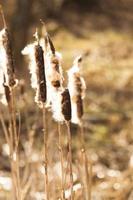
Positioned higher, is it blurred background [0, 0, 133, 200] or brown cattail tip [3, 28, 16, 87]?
blurred background [0, 0, 133, 200]

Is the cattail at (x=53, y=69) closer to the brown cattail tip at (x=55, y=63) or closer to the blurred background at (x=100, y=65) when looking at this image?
the brown cattail tip at (x=55, y=63)

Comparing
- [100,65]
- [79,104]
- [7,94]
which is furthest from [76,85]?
[100,65]

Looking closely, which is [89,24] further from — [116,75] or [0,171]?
[0,171]

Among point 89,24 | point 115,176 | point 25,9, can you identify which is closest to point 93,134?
point 115,176

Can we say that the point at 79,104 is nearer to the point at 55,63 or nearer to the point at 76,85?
the point at 76,85

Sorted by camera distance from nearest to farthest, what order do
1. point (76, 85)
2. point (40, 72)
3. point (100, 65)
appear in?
point (40, 72) → point (76, 85) → point (100, 65)

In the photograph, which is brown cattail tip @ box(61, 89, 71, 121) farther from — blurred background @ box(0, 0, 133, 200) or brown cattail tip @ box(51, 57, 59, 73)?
blurred background @ box(0, 0, 133, 200)

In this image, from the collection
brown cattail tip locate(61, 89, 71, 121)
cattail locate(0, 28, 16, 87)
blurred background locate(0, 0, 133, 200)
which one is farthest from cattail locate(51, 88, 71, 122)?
blurred background locate(0, 0, 133, 200)
